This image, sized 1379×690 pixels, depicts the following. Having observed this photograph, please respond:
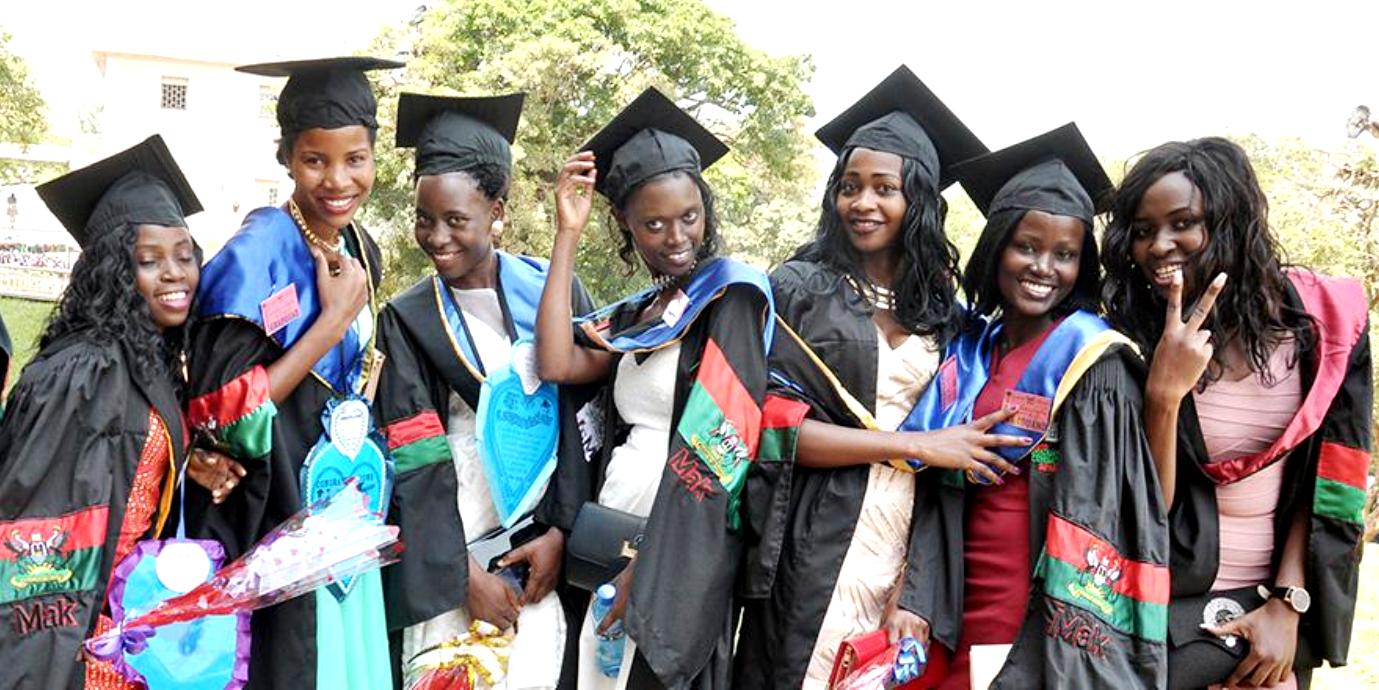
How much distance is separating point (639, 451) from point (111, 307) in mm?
1343

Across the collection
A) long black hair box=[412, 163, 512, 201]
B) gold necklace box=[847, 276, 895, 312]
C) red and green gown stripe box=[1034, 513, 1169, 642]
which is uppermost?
long black hair box=[412, 163, 512, 201]

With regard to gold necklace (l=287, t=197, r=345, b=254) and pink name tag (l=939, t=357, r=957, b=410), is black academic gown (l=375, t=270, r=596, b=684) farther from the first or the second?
pink name tag (l=939, t=357, r=957, b=410)

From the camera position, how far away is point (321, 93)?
3.12 meters

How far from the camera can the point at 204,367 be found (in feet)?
9.48

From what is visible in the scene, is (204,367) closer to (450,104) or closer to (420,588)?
(420,588)

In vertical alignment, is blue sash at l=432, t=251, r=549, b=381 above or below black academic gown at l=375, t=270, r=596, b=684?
above

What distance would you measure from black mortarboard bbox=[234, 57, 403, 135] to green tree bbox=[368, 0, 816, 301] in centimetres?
1054

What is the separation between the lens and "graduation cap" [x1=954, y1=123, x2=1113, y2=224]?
2.90 m

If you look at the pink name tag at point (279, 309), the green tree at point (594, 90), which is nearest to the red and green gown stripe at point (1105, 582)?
the pink name tag at point (279, 309)

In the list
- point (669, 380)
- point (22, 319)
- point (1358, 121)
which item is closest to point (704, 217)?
point (669, 380)

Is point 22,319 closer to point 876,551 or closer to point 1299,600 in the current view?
point 876,551

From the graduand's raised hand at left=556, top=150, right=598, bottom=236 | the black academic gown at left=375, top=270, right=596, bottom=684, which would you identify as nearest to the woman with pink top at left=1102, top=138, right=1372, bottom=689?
the graduand's raised hand at left=556, top=150, right=598, bottom=236

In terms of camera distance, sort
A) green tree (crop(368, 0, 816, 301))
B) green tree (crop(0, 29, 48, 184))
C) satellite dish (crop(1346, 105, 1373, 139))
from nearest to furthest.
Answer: satellite dish (crop(1346, 105, 1373, 139)) < green tree (crop(368, 0, 816, 301)) < green tree (crop(0, 29, 48, 184))

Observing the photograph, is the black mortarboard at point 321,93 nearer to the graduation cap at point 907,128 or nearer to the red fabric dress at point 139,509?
the red fabric dress at point 139,509
